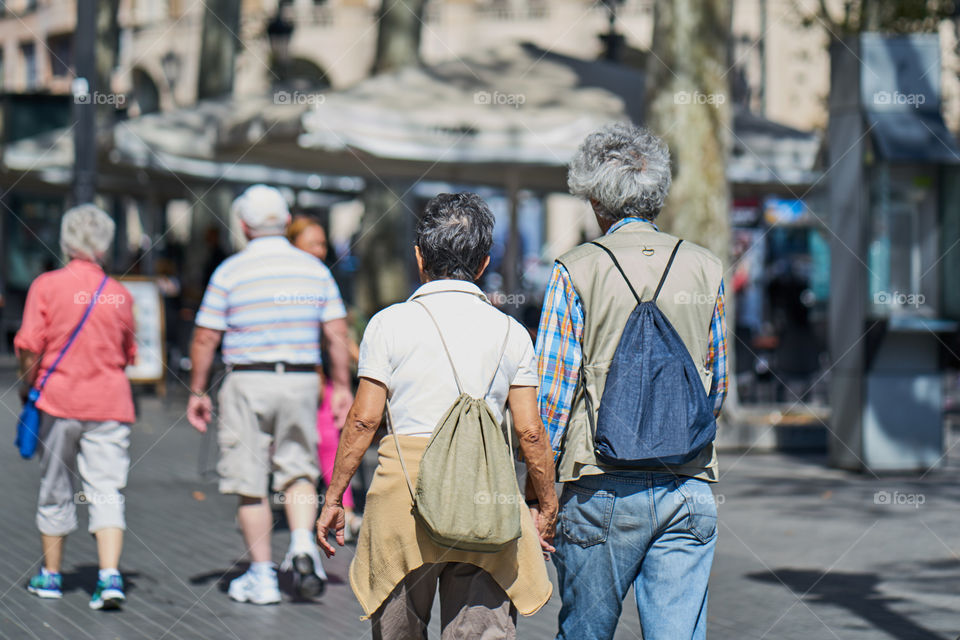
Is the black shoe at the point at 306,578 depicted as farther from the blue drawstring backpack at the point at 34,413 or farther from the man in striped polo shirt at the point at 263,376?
the blue drawstring backpack at the point at 34,413

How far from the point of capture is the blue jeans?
130 inches

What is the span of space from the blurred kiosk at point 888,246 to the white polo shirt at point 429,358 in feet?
23.4

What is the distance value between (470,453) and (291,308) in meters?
2.85

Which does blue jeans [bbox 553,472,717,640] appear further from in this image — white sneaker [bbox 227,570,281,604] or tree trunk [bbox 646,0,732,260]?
tree trunk [bbox 646,0,732,260]

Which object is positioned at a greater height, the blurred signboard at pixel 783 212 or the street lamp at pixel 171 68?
the street lamp at pixel 171 68

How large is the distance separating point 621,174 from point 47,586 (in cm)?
366

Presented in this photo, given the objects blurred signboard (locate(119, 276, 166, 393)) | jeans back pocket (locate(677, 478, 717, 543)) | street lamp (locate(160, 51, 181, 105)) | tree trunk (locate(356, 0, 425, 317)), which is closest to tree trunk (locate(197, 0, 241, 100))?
tree trunk (locate(356, 0, 425, 317))

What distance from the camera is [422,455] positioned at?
3355 millimetres

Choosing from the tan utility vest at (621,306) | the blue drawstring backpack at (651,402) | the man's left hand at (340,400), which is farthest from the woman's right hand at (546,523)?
the man's left hand at (340,400)

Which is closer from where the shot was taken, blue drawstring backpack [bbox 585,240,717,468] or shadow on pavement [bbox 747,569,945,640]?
blue drawstring backpack [bbox 585,240,717,468]

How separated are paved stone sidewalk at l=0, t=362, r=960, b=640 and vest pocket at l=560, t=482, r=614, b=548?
230 cm

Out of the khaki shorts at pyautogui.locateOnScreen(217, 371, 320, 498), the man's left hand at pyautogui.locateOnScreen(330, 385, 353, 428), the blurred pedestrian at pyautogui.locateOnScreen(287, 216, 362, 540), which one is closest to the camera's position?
the khaki shorts at pyautogui.locateOnScreen(217, 371, 320, 498)

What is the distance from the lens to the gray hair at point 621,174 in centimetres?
352

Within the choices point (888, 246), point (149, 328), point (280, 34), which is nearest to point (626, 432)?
point (888, 246)
